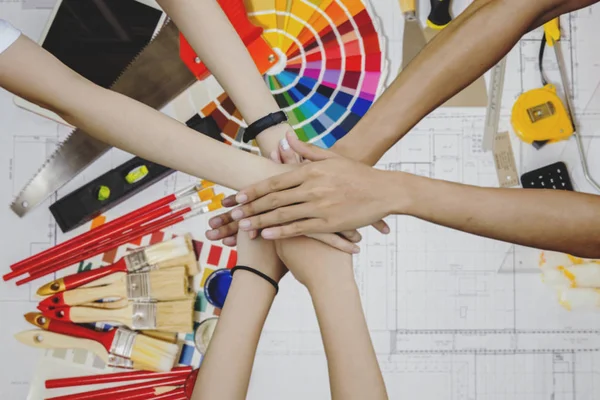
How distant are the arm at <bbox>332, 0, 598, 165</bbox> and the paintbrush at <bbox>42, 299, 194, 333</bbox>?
1.63 ft

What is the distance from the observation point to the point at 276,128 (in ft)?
3.21

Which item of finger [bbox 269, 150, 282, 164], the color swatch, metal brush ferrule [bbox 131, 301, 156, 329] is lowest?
metal brush ferrule [bbox 131, 301, 156, 329]

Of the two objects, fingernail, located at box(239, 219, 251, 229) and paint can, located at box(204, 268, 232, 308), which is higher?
fingernail, located at box(239, 219, 251, 229)

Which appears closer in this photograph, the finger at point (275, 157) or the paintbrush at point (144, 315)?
the finger at point (275, 157)

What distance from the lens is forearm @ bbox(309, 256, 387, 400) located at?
0.85 meters

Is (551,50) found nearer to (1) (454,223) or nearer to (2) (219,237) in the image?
(1) (454,223)

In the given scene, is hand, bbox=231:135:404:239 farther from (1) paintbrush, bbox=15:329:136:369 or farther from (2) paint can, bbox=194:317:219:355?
(1) paintbrush, bbox=15:329:136:369

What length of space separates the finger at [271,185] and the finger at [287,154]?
5 centimetres

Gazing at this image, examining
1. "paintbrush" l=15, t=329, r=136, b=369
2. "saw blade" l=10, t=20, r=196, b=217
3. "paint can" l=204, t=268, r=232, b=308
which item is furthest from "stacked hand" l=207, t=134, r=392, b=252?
"paintbrush" l=15, t=329, r=136, b=369

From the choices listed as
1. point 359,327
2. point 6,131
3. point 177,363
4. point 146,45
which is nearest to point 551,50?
point 359,327

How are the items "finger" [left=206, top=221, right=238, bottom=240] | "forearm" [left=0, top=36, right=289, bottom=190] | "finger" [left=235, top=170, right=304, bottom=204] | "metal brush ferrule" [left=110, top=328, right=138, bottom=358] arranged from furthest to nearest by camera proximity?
"metal brush ferrule" [left=110, top=328, right=138, bottom=358] < "finger" [left=206, top=221, right=238, bottom=240] < "finger" [left=235, top=170, right=304, bottom=204] < "forearm" [left=0, top=36, right=289, bottom=190]

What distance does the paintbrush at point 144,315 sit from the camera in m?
1.15

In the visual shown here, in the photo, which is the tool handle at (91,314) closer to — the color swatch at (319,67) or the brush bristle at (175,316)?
the brush bristle at (175,316)

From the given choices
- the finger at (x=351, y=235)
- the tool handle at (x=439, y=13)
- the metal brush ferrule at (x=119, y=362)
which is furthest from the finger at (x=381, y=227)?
the metal brush ferrule at (x=119, y=362)
